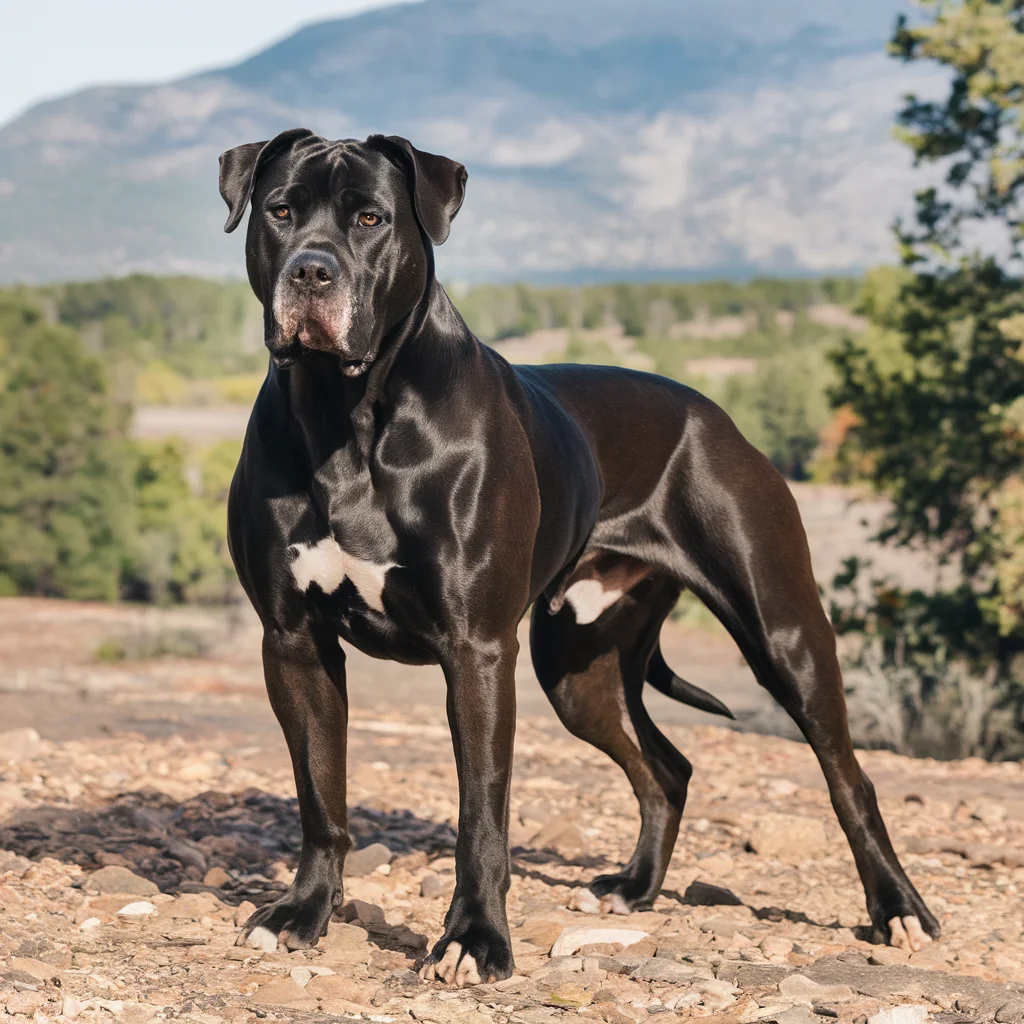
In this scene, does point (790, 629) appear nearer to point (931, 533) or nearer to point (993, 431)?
point (993, 431)

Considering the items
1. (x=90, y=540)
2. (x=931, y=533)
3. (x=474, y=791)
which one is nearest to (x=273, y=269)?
(x=474, y=791)

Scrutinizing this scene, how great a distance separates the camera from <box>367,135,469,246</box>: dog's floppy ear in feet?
12.3

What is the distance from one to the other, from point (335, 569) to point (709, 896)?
2.00 m

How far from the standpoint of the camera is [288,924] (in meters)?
3.98

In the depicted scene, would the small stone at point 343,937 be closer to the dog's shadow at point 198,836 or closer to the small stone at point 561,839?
the dog's shadow at point 198,836

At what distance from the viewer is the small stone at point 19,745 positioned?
655 cm

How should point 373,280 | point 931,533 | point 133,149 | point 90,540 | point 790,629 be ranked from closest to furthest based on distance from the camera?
point 373,280
point 790,629
point 931,533
point 90,540
point 133,149

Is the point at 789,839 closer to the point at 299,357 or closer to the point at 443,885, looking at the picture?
the point at 443,885

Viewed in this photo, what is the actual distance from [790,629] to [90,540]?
79.7ft

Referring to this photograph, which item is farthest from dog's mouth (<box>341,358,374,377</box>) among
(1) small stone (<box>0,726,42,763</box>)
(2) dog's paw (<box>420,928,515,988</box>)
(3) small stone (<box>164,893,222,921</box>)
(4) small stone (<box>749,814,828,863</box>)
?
(1) small stone (<box>0,726,42,763</box>)

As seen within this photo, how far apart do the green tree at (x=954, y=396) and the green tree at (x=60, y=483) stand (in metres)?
17.0

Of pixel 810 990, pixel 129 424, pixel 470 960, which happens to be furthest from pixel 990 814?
pixel 129 424

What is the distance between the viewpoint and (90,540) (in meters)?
27.4

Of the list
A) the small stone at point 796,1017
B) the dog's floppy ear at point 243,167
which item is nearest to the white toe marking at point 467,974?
the small stone at point 796,1017
